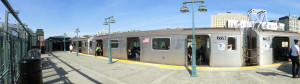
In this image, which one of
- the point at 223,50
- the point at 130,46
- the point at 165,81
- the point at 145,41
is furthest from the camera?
the point at 130,46

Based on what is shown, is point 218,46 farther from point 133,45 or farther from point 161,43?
point 133,45

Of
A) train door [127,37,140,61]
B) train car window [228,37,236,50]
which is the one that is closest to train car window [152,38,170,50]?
train car window [228,37,236,50]

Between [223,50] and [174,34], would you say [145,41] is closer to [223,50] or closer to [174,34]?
[174,34]

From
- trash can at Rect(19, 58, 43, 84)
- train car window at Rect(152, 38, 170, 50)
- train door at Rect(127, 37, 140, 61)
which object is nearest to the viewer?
trash can at Rect(19, 58, 43, 84)

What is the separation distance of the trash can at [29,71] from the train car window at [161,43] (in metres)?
7.26

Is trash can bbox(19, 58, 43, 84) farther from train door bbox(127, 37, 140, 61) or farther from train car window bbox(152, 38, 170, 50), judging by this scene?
train door bbox(127, 37, 140, 61)

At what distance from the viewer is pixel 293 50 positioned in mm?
6195

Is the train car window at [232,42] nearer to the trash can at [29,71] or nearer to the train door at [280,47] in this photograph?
the train door at [280,47]

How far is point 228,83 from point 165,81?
2.41 metres

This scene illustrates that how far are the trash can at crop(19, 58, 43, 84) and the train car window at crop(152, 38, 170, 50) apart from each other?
23.8ft

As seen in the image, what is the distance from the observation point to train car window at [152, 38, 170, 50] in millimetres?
10366

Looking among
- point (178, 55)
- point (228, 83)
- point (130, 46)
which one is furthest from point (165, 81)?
point (130, 46)

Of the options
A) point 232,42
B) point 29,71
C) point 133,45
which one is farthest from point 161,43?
point 29,71

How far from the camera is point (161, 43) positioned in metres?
10.6
